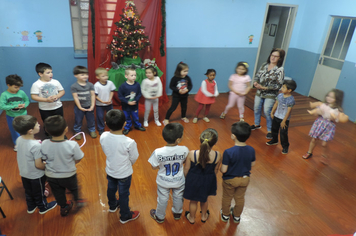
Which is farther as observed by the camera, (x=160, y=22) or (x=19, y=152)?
(x=160, y=22)

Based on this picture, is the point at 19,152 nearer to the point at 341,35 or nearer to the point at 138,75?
the point at 138,75

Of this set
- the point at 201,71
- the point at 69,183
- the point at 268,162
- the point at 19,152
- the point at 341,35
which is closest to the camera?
the point at 19,152

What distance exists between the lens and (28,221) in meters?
2.15

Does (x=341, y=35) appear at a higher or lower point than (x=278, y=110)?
higher

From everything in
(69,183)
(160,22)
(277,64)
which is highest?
(160,22)

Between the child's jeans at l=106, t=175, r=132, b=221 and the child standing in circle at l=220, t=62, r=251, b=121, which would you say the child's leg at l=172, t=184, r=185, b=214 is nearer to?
the child's jeans at l=106, t=175, r=132, b=221

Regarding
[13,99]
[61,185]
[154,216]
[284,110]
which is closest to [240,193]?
[154,216]

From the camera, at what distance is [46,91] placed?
9.68 feet

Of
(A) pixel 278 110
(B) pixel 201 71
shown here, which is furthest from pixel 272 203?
(B) pixel 201 71

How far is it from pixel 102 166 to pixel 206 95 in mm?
2055

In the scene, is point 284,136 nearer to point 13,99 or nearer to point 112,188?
point 112,188

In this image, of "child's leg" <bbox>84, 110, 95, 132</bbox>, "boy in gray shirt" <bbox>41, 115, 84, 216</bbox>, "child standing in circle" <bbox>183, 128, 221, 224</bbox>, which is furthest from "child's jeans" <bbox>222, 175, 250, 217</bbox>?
"child's leg" <bbox>84, 110, 95, 132</bbox>

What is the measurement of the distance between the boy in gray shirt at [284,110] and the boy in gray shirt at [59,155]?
2.57m

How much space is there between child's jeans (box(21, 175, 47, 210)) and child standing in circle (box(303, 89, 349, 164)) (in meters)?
3.08
